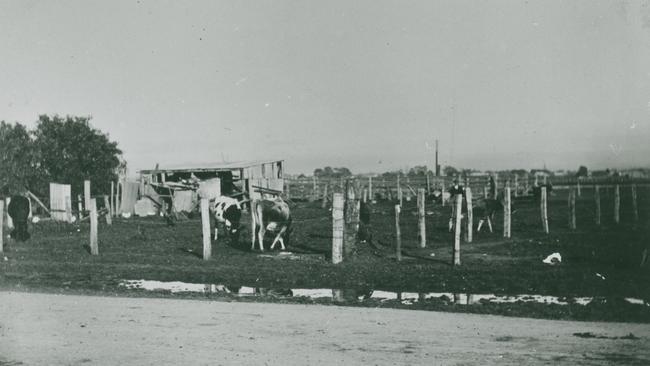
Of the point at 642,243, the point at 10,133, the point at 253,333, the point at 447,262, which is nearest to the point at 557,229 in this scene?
the point at 642,243

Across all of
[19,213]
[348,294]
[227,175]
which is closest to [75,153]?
[227,175]

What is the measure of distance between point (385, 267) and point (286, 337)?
7498mm

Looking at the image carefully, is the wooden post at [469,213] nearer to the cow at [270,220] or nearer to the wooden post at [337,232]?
the cow at [270,220]

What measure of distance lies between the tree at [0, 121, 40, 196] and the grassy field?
12.3 meters

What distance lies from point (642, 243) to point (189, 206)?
2540cm

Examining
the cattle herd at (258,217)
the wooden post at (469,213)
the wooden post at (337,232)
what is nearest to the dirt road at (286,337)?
the wooden post at (337,232)

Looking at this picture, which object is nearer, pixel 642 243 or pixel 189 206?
pixel 642 243

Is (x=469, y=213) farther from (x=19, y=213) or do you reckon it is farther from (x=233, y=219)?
(x=19, y=213)

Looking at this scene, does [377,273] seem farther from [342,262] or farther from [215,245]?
[215,245]

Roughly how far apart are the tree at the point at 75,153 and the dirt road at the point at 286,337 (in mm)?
35355

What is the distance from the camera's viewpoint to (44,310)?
40.9ft

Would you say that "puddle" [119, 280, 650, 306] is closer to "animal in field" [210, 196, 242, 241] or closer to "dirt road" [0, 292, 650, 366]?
"dirt road" [0, 292, 650, 366]

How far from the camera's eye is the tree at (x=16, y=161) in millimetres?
37750

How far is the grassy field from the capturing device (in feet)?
46.2
